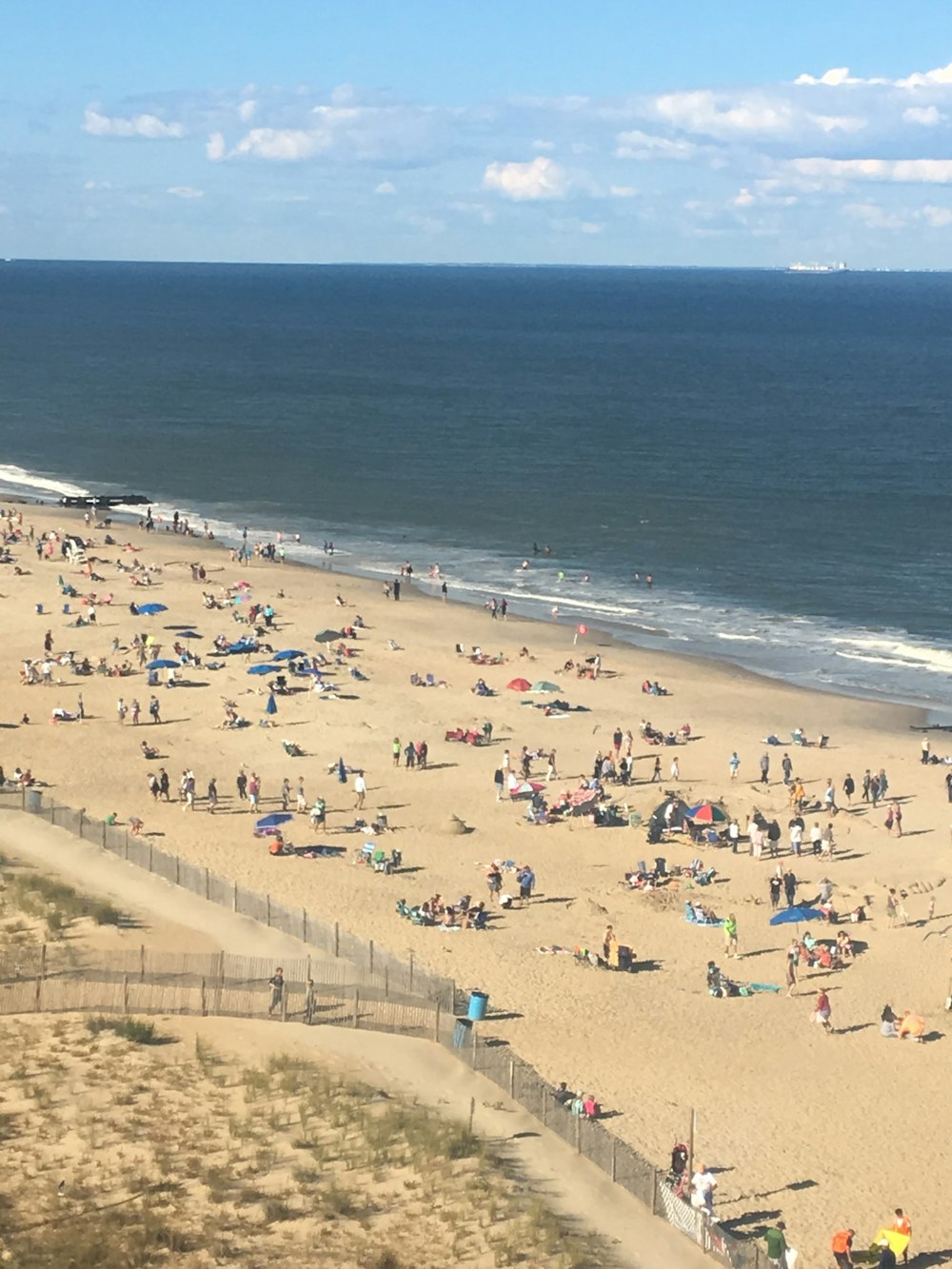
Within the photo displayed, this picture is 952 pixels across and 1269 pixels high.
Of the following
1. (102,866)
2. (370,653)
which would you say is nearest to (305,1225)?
(102,866)

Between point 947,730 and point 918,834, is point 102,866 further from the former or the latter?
point 947,730

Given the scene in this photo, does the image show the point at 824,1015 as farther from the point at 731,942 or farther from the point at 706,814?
the point at 706,814

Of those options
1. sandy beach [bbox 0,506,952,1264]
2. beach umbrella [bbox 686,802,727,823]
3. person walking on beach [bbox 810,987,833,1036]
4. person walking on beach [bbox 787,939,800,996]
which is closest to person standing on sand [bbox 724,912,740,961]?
sandy beach [bbox 0,506,952,1264]

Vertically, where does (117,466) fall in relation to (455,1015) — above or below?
above

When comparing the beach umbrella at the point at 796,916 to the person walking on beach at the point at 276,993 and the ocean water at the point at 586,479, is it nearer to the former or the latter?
the person walking on beach at the point at 276,993

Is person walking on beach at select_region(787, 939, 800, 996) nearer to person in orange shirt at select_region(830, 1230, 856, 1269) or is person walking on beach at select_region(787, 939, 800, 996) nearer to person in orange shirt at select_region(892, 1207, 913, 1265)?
person in orange shirt at select_region(892, 1207, 913, 1265)

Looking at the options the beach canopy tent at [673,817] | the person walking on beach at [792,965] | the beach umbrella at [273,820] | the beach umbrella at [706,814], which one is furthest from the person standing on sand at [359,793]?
the person walking on beach at [792,965]
